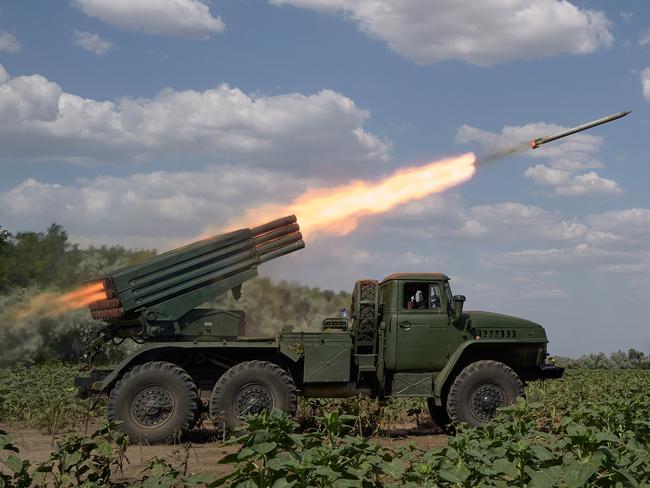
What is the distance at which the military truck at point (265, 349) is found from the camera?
13734mm

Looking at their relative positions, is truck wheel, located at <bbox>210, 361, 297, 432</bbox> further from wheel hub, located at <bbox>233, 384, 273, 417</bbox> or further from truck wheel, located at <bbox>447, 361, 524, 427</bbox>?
truck wheel, located at <bbox>447, 361, 524, 427</bbox>

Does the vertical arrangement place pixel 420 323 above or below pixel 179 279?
below

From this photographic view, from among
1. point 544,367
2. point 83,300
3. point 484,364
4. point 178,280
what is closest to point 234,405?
point 178,280

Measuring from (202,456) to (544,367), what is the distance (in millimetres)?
6938

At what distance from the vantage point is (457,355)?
14.5 meters

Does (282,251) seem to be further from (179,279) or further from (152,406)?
(152,406)

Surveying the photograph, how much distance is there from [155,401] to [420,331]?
15.9ft

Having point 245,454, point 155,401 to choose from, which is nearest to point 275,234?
point 155,401

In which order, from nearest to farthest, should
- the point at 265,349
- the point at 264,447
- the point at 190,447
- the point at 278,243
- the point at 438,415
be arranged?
the point at 264,447 < the point at 190,447 < the point at 265,349 < the point at 278,243 < the point at 438,415

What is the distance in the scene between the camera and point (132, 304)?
1404 cm

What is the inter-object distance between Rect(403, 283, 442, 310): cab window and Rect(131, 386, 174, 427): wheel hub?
4633 mm

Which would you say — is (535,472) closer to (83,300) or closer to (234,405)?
(234,405)

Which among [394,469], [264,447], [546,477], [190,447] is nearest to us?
[264,447]

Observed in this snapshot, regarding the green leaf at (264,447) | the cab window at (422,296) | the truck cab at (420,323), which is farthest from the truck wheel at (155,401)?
the green leaf at (264,447)
